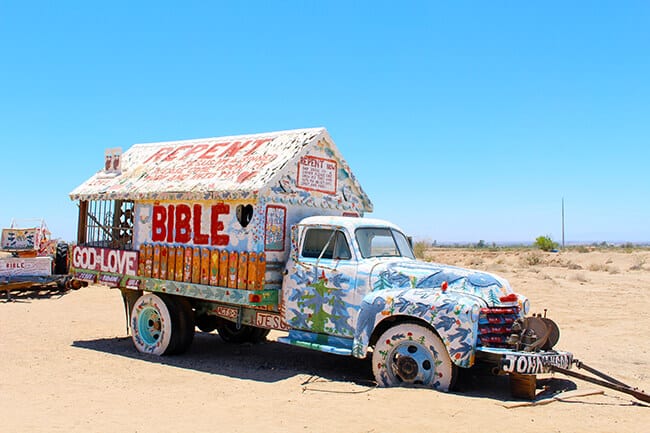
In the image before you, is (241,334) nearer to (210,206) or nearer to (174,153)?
(210,206)

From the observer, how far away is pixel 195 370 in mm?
9094

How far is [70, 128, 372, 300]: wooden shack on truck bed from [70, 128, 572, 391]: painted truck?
0.08 feet

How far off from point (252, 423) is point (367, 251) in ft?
10.5

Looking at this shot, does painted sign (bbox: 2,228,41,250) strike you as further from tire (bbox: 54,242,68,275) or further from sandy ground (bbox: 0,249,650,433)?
sandy ground (bbox: 0,249,650,433)

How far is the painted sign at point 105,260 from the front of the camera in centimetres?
1052

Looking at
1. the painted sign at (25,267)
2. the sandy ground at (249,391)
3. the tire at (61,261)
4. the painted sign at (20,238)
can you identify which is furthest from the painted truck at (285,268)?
the painted sign at (20,238)

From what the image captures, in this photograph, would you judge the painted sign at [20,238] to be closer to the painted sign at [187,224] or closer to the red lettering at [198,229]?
the painted sign at [187,224]

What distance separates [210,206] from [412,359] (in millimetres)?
4066

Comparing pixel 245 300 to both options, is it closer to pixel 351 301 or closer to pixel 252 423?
pixel 351 301

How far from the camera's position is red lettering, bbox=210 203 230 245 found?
9312mm

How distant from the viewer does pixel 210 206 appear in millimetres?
9562

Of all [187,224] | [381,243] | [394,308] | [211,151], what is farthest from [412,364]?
[211,151]

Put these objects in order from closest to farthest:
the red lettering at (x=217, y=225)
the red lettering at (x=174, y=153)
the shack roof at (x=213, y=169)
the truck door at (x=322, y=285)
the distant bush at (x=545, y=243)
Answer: the truck door at (x=322, y=285) → the shack roof at (x=213, y=169) → the red lettering at (x=217, y=225) → the red lettering at (x=174, y=153) → the distant bush at (x=545, y=243)

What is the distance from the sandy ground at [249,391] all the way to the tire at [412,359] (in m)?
0.27
